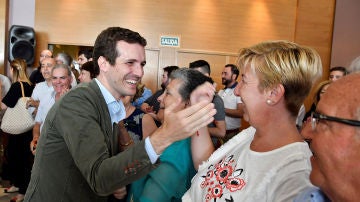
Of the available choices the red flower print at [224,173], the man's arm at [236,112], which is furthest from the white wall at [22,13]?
the red flower print at [224,173]


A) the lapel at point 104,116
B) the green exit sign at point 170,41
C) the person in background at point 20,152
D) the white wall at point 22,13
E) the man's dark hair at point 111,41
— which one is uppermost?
the white wall at point 22,13

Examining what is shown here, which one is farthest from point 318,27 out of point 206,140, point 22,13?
point 22,13

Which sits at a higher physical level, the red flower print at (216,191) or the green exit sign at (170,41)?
the green exit sign at (170,41)

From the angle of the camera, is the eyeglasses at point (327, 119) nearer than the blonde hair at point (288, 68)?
Yes

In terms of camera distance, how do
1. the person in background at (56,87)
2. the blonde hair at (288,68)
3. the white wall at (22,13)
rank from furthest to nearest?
the white wall at (22,13) < the person in background at (56,87) < the blonde hair at (288,68)

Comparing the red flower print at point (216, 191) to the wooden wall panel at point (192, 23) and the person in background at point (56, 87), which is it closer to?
the person in background at point (56, 87)

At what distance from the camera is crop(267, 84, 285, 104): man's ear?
1.34m

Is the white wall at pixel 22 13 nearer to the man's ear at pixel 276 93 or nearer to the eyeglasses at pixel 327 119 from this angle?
the man's ear at pixel 276 93

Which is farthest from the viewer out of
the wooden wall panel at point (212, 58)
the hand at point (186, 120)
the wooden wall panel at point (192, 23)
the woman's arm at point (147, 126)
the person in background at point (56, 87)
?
the wooden wall panel at point (212, 58)

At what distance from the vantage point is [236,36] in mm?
7172

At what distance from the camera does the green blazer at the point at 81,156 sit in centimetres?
109

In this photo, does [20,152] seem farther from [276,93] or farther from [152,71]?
[276,93]

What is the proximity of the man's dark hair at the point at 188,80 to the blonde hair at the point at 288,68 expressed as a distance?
0.74 metres

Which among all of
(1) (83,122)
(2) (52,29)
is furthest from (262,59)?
(2) (52,29)
